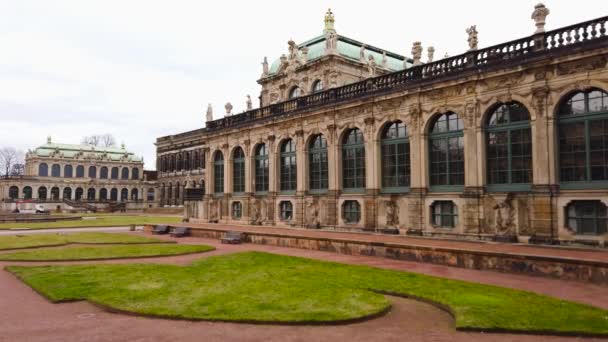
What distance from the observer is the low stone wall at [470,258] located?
14.0 m

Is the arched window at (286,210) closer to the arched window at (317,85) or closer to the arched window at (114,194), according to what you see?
the arched window at (317,85)

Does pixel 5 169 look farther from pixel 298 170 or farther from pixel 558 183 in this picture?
pixel 558 183

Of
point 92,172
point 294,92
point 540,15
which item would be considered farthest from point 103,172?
point 540,15

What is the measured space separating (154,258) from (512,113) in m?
18.1

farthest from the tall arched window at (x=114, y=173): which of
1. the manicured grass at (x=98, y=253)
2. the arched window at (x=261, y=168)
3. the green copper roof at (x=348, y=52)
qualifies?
the manicured grass at (x=98, y=253)

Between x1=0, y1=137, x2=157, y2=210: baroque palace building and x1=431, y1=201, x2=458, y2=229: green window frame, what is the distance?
272 ft

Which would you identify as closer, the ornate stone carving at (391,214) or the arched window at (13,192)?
the ornate stone carving at (391,214)

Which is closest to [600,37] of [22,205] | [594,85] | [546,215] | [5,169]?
[594,85]

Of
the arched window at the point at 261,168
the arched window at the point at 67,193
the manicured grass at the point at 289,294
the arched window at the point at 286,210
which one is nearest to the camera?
the manicured grass at the point at 289,294

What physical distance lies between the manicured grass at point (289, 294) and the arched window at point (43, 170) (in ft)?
336

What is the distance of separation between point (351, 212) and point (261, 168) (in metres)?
10.7

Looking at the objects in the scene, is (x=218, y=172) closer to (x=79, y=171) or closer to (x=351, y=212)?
(x=351, y=212)

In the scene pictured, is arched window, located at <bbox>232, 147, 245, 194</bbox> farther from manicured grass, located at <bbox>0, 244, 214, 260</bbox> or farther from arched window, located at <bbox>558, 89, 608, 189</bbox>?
arched window, located at <bbox>558, 89, 608, 189</bbox>

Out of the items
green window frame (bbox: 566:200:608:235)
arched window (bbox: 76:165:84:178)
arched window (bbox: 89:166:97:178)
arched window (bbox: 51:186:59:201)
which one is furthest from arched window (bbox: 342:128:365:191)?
arched window (bbox: 76:165:84:178)
